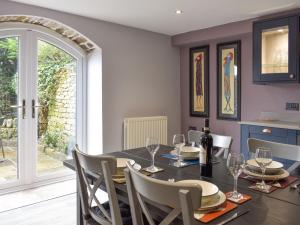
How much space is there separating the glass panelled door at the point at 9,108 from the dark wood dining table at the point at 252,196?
1.79m

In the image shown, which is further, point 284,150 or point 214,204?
point 284,150

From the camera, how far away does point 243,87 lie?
389 centimetres

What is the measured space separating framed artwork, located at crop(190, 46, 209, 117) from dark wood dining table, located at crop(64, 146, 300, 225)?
2.53m

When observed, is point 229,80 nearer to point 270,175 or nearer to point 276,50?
point 276,50

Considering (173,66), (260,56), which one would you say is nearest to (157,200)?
(260,56)

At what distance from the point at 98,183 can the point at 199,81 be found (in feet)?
10.8

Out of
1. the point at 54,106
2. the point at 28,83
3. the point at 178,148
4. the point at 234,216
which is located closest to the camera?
the point at 234,216

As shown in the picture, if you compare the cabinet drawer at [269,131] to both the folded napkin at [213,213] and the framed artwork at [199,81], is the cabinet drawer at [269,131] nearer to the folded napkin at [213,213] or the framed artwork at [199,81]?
the framed artwork at [199,81]

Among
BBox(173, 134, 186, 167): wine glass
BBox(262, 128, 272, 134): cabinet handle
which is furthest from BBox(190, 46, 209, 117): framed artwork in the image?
BBox(173, 134, 186, 167): wine glass

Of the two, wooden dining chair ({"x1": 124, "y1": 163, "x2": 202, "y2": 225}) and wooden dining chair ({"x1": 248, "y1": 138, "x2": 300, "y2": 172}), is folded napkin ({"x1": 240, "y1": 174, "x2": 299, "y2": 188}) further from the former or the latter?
wooden dining chair ({"x1": 124, "y1": 163, "x2": 202, "y2": 225})

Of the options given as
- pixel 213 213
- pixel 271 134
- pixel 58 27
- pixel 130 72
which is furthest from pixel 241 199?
pixel 58 27

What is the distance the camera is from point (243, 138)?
11.2 ft

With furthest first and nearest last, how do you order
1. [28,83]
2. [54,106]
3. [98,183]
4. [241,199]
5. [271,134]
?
[54,106], [28,83], [271,134], [98,183], [241,199]

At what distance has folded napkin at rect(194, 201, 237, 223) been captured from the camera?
1.07 m
